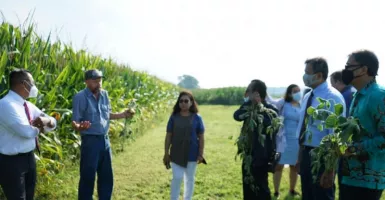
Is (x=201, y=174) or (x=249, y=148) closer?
(x=249, y=148)

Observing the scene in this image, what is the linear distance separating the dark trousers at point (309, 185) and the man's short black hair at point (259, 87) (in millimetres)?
886

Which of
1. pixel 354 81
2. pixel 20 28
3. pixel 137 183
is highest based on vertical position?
pixel 20 28

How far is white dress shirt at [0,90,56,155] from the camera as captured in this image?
3244mm

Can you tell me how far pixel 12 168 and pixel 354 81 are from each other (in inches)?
119

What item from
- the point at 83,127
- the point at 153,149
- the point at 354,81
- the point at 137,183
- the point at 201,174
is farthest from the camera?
the point at 153,149

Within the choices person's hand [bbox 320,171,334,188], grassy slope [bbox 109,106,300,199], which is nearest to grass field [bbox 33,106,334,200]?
grassy slope [bbox 109,106,300,199]

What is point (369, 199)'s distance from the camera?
265cm

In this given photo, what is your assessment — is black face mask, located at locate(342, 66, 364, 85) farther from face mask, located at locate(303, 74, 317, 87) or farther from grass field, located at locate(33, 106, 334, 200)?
grass field, located at locate(33, 106, 334, 200)

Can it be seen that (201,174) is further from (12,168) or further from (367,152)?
(367,152)

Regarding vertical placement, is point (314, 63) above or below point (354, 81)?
above

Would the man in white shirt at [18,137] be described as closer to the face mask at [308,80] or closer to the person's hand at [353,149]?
the face mask at [308,80]

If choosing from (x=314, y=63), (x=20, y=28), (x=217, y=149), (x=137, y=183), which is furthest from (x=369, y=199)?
(x=217, y=149)

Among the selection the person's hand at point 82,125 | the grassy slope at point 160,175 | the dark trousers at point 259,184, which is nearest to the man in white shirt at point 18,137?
the person's hand at point 82,125

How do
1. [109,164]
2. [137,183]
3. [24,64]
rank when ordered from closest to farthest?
[109,164] → [24,64] → [137,183]
